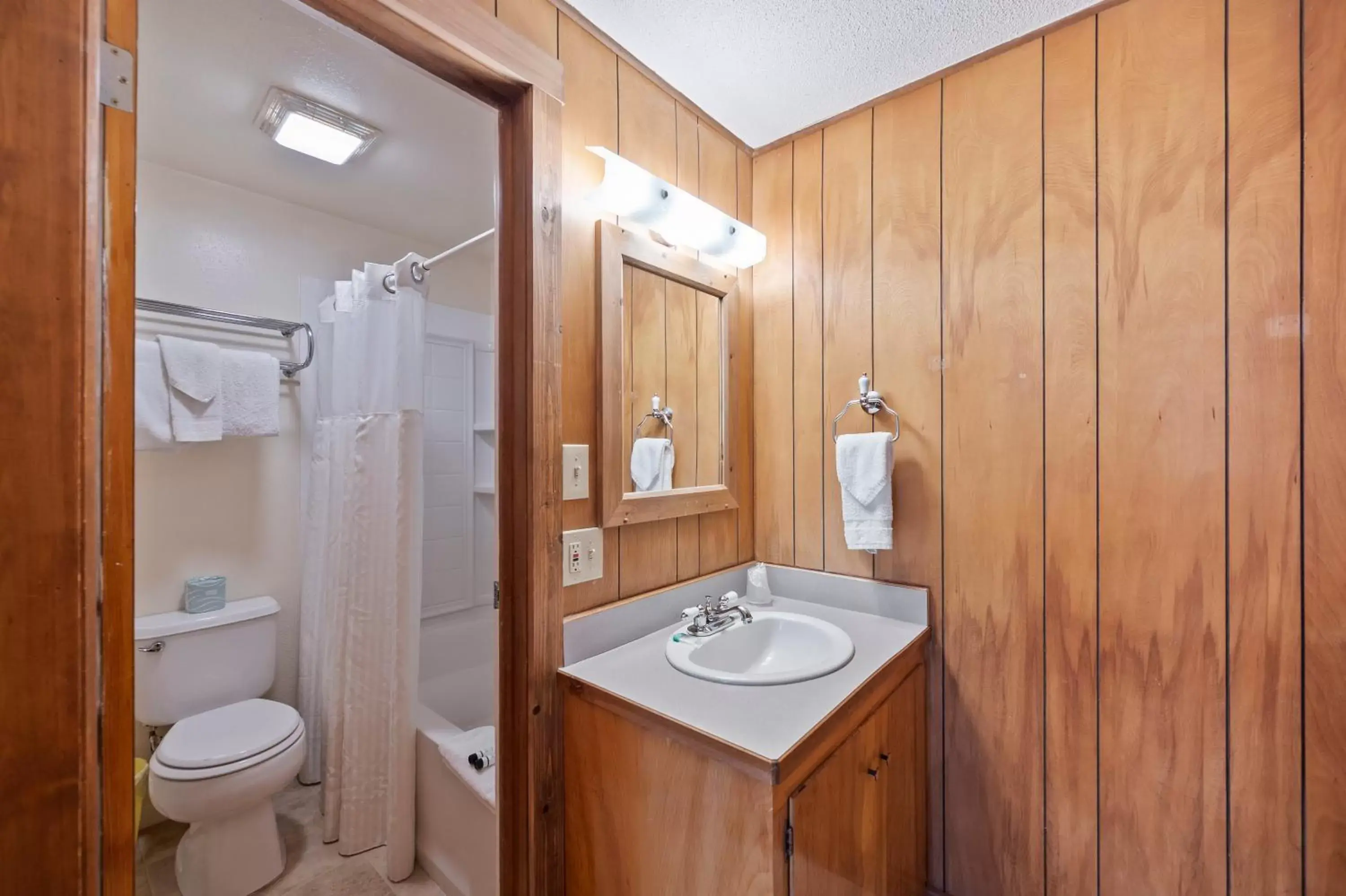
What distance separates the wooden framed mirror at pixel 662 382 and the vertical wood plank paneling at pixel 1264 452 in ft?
3.76

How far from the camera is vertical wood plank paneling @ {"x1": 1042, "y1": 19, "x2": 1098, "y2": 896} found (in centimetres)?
129

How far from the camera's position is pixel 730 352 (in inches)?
68.5

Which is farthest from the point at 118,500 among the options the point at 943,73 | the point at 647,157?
the point at 943,73

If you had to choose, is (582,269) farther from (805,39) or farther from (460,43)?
(805,39)

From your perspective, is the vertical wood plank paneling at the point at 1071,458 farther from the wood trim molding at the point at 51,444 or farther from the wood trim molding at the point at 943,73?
the wood trim molding at the point at 51,444

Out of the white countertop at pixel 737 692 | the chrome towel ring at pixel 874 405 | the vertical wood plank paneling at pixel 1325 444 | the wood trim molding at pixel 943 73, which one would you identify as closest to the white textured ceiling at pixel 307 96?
the wood trim molding at pixel 943 73

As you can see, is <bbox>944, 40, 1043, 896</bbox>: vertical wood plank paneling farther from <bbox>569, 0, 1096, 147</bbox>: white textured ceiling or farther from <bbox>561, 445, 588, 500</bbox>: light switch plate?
<bbox>561, 445, 588, 500</bbox>: light switch plate

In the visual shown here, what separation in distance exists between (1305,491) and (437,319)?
9.21 ft

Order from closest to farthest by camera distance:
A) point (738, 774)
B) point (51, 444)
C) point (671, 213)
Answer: point (51, 444), point (738, 774), point (671, 213)

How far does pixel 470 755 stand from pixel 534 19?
74.0 inches

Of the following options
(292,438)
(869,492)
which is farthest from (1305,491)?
(292,438)

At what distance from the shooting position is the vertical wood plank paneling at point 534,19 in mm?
1153

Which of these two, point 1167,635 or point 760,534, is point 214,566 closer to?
point 760,534

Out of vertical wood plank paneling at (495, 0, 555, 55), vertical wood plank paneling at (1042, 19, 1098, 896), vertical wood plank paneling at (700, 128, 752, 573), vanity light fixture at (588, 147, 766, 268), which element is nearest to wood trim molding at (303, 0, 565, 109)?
vertical wood plank paneling at (495, 0, 555, 55)
